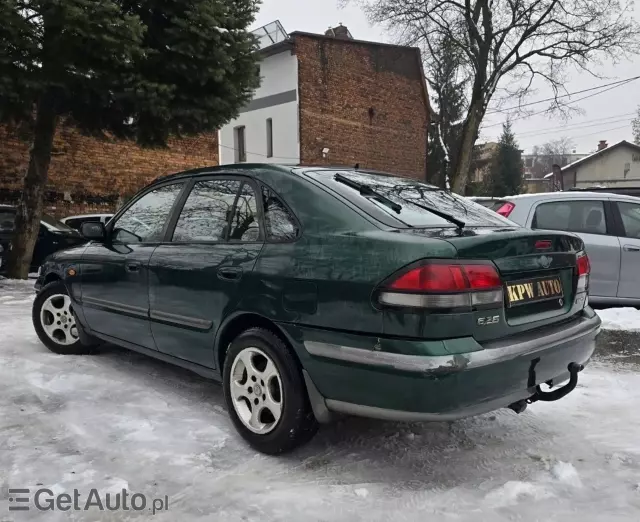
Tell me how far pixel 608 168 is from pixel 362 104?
34.9m

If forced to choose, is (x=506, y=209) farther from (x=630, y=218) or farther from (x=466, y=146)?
(x=466, y=146)

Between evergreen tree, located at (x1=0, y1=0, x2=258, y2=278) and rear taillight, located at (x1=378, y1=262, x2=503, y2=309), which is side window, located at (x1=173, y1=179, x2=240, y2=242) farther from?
evergreen tree, located at (x1=0, y1=0, x2=258, y2=278)

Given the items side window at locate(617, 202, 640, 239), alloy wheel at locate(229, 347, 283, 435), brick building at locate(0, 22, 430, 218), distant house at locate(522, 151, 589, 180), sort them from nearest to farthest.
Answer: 1. alloy wheel at locate(229, 347, 283, 435)
2. side window at locate(617, 202, 640, 239)
3. brick building at locate(0, 22, 430, 218)
4. distant house at locate(522, 151, 589, 180)

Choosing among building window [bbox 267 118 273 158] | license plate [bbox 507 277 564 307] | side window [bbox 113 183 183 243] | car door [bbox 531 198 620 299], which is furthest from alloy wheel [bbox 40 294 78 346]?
building window [bbox 267 118 273 158]

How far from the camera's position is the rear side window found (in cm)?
668

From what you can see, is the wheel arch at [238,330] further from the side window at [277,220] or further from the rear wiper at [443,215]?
the rear wiper at [443,215]

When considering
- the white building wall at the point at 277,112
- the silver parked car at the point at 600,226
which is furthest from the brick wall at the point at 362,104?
the silver parked car at the point at 600,226

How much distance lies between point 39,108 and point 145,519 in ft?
29.7

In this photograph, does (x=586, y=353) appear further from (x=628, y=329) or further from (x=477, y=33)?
(x=477, y=33)

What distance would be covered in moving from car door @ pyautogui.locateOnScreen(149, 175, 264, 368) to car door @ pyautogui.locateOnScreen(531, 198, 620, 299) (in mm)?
4381

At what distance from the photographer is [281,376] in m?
2.84

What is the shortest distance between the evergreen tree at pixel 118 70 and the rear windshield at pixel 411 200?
5.82 m

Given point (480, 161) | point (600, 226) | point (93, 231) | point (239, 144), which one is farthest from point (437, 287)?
point (480, 161)

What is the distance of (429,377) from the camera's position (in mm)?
2371
